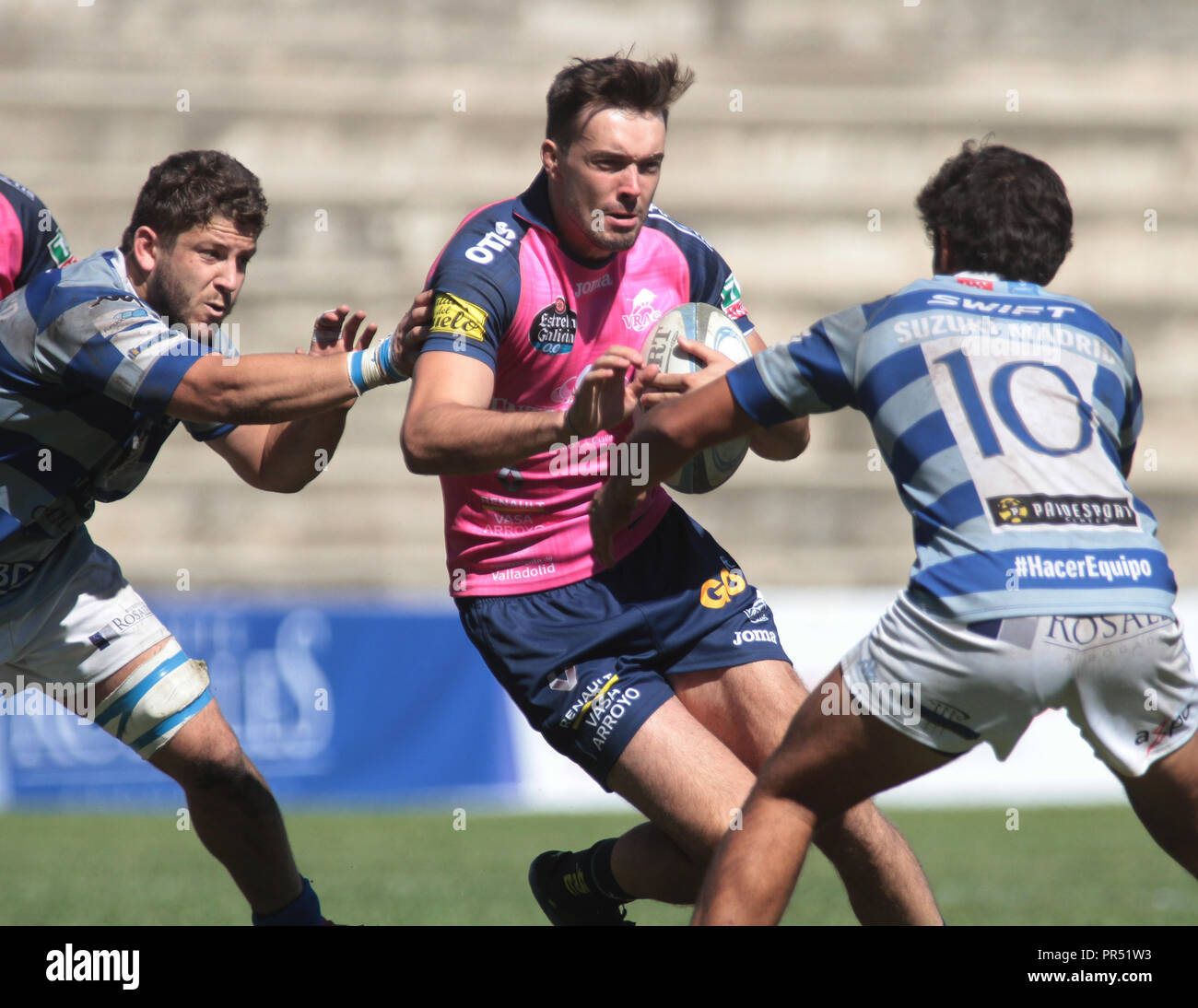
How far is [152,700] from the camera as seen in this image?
4.96 meters

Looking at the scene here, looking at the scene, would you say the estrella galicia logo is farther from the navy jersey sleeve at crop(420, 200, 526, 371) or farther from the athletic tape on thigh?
the athletic tape on thigh

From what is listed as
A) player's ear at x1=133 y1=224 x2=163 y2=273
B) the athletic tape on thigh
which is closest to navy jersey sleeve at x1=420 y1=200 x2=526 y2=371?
player's ear at x1=133 y1=224 x2=163 y2=273

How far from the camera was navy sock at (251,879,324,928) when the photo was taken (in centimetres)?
504

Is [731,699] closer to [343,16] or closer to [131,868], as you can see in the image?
[131,868]

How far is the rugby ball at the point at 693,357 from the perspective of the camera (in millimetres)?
4441

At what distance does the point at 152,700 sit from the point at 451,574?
1.08m

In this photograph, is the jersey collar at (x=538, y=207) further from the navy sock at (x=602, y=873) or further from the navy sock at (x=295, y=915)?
the navy sock at (x=295, y=915)

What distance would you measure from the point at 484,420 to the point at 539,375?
24.5 inches

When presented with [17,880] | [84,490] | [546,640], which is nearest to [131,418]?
[84,490]

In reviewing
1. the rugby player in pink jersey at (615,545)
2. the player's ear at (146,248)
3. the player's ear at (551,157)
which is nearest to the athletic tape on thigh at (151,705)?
the rugby player in pink jersey at (615,545)

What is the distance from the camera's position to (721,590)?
4.79 m

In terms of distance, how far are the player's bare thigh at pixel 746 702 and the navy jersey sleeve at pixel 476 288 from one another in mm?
1183

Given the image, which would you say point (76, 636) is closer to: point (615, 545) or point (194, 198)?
point (194, 198)
